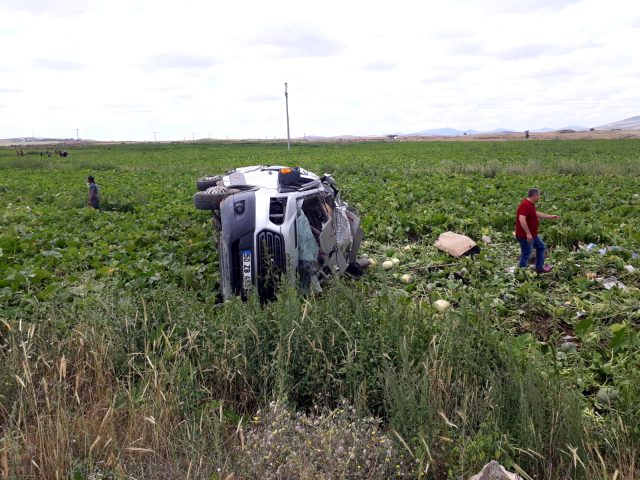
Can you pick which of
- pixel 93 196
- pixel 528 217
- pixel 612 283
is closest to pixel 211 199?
pixel 528 217

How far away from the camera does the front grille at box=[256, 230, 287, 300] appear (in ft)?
19.2

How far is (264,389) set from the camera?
162 inches

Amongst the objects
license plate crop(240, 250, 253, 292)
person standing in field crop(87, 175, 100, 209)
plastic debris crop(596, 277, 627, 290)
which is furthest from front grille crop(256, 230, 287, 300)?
person standing in field crop(87, 175, 100, 209)

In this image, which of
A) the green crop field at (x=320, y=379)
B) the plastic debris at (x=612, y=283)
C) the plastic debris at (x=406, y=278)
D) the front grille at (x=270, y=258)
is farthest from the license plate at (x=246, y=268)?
the plastic debris at (x=612, y=283)

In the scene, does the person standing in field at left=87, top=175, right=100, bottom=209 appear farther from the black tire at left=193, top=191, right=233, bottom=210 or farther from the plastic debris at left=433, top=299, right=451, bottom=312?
the plastic debris at left=433, top=299, right=451, bottom=312

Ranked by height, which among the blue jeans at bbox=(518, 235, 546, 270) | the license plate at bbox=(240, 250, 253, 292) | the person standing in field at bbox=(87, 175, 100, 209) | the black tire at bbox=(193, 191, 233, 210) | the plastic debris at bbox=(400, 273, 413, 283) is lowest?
the plastic debris at bbox=(400, 273, 413, 283)

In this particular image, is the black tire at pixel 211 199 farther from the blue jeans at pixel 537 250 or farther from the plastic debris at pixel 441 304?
the blue jeans at pixel 537 250

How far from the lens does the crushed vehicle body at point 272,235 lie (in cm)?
589

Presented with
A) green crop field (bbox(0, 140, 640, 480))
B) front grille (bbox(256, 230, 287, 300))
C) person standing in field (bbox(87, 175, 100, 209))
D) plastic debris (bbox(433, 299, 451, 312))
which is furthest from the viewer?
person standing in field (bbox(87, 175, 100, 209))

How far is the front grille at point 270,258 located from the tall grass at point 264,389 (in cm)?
92

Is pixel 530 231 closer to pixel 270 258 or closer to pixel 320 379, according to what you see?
pixel 270 258

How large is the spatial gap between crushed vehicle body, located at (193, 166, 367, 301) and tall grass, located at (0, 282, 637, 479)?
2.99 ft

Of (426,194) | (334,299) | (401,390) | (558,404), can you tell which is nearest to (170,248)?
(334,299)

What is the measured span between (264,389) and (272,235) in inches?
85.7
